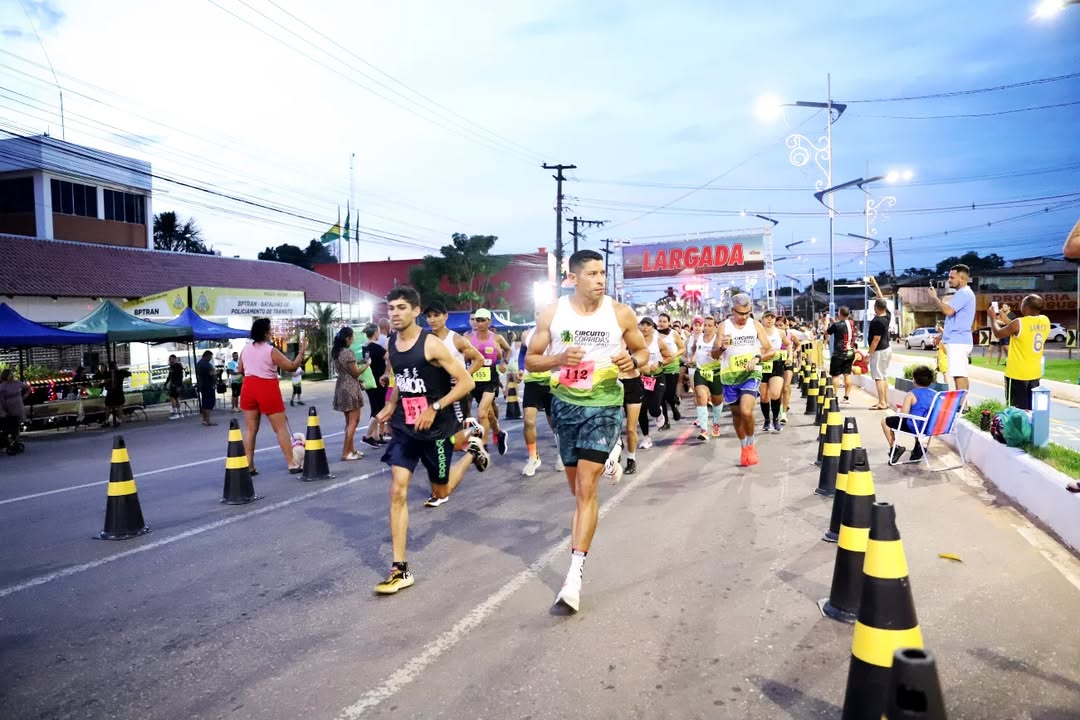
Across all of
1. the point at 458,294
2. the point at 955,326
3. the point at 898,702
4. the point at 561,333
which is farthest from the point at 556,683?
the point at 458,294

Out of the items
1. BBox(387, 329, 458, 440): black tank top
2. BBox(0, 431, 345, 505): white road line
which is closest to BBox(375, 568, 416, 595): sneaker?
BBox(387, 329, 458, 440): black tank top

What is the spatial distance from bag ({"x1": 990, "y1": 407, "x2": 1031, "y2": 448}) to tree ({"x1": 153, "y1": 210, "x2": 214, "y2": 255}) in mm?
65999

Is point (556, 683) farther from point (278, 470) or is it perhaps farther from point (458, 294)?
point (458, 294)

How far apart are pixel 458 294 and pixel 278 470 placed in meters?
44.5

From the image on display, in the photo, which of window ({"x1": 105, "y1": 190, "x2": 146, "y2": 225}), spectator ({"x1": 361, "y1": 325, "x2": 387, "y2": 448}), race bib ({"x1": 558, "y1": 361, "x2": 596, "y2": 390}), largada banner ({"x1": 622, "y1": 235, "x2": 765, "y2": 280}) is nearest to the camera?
race bib ({"x1": 558, "y1": 361, "x2": 596, "y2": 390})

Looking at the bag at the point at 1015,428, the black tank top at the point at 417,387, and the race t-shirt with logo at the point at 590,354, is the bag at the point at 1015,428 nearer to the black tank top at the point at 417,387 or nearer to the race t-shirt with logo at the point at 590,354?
the race t-shirt with logo at the point at 590,354

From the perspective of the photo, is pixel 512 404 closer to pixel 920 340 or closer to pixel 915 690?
pixel 915 690

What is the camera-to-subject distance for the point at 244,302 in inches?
1051

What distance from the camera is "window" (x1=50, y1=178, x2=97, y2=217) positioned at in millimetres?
31250

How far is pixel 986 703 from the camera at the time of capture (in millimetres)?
3271

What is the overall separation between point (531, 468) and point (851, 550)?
5325mm

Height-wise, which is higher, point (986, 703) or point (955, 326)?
point (955, 326)

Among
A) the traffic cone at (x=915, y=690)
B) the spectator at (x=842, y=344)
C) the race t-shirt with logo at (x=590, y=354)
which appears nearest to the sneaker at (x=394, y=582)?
the race t-shirt with logo at (x=590, y=354)

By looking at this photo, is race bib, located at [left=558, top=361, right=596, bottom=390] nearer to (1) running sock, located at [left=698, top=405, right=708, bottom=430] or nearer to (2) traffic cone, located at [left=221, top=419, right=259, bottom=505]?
(2) traffic cone, located at [left=221, top=419, right=259, bottom=505]
